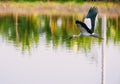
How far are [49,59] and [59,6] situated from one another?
31.3 feet

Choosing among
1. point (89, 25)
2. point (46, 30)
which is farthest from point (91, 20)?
point (46, 30)

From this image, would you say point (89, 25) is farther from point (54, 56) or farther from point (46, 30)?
point (46, 30)

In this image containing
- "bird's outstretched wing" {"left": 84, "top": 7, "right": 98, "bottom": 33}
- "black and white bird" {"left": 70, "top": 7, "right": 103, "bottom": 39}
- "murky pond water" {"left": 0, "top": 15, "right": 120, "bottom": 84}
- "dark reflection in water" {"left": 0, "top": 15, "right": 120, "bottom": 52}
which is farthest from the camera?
"dark reflection in water" {"left": 0, "top": 15, "right": 120, "bottom": 52}

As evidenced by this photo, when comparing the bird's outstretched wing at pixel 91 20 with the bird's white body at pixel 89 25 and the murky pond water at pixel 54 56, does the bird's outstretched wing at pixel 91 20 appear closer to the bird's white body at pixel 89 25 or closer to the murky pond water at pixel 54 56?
the bird's white body at pixel 89 25

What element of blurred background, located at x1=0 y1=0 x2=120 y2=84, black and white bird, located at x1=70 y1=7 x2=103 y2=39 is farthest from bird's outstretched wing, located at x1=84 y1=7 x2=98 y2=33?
blurred background, located at x1=0 y1=0 x2=120 y2=84

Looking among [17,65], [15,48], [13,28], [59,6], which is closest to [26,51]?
[15,48]

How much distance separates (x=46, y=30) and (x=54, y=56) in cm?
402

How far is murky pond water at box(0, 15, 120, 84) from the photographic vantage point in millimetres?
8852

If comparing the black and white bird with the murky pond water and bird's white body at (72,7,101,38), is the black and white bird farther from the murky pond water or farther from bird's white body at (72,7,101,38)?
the murky pond water

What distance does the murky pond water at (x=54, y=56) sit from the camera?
8852 millimetres

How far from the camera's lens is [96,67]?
9.66m

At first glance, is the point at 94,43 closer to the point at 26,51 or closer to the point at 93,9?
the point at 26,51

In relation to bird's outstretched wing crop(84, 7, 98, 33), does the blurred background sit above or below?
below

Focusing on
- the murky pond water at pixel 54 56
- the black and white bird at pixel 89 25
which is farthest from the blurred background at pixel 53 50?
the black and white bird at pixel 89 25
